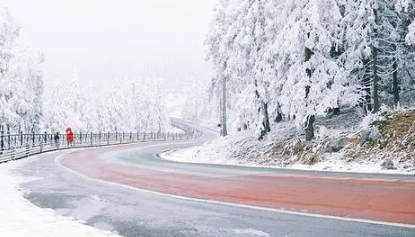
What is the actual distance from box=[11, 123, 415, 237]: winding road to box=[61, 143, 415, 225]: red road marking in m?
0.01

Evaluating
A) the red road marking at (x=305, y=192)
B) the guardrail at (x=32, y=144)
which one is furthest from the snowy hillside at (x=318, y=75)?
the guardrail at (x=32, y=144)

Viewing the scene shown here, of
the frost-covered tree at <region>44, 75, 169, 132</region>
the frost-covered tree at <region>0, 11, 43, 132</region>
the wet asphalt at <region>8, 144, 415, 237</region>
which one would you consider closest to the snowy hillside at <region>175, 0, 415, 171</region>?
the wet asphalt at <region>8, 144, 415, 237</region>

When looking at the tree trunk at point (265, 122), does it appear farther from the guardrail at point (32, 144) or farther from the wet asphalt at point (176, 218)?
the wet asphalt at point (176, 218)

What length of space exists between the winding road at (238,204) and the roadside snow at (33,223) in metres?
0.33

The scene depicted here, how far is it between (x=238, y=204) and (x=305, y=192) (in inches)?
81.3

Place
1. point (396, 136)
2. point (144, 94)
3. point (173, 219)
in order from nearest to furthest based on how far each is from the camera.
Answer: point (173, 219) → point (396, 136) → point (144, 94)

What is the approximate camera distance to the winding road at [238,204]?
7109 millimetres

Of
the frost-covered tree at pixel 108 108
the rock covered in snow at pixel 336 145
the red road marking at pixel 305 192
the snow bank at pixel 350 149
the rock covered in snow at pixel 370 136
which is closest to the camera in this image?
the red road marking at pixel 305 192

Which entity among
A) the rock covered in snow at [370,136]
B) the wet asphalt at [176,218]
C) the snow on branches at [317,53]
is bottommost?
the wet asphalt at [176,218]

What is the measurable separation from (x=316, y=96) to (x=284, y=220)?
14.3 metres

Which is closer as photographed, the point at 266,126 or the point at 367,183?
the point at 367,183

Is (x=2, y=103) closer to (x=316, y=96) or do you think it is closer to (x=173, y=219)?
(x=316, y=96)

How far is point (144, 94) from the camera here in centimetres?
10256

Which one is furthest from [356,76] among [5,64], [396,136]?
[5,64]
